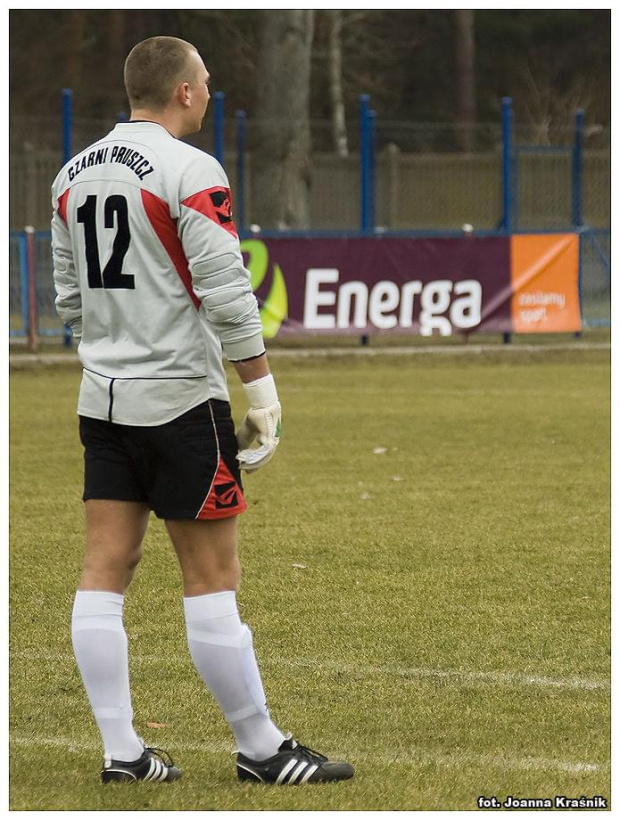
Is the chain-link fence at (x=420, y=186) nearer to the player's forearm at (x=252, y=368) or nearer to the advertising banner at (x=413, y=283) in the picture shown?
the advertising banner at (x=413, y=283)

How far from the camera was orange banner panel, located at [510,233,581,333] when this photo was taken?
17.2m

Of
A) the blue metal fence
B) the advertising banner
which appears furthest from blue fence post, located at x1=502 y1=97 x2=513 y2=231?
the advertising banner

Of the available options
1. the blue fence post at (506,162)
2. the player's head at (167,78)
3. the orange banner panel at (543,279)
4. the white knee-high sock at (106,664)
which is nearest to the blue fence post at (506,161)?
the blue fence post at (506,162)

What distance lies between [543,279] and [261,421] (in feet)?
45.1

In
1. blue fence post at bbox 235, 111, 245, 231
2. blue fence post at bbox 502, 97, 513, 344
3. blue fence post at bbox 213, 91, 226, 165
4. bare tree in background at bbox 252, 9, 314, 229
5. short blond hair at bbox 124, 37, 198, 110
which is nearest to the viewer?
short blond hair at bbox 124, 37, 198, 110

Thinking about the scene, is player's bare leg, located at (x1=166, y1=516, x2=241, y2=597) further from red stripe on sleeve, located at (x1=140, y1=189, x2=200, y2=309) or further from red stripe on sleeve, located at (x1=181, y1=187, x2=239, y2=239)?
red stripe on sleeve, located at (x1=181, y1=187, x2=239, y2=239)

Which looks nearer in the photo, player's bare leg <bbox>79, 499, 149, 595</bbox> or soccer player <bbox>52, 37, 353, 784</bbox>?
soccer player <bbox>52, 37, 353, 784</bbox>

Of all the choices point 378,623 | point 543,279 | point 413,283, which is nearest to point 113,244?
point 378,623

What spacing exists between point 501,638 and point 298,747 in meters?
1.70

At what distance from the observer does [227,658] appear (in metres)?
4.05

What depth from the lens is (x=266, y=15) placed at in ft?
72.1

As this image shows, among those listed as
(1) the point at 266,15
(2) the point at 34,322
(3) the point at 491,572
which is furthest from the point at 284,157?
(3) the point at 491,572

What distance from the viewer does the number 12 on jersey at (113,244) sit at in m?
3.91

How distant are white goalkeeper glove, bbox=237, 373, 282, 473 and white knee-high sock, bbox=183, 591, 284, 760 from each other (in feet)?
1.27
